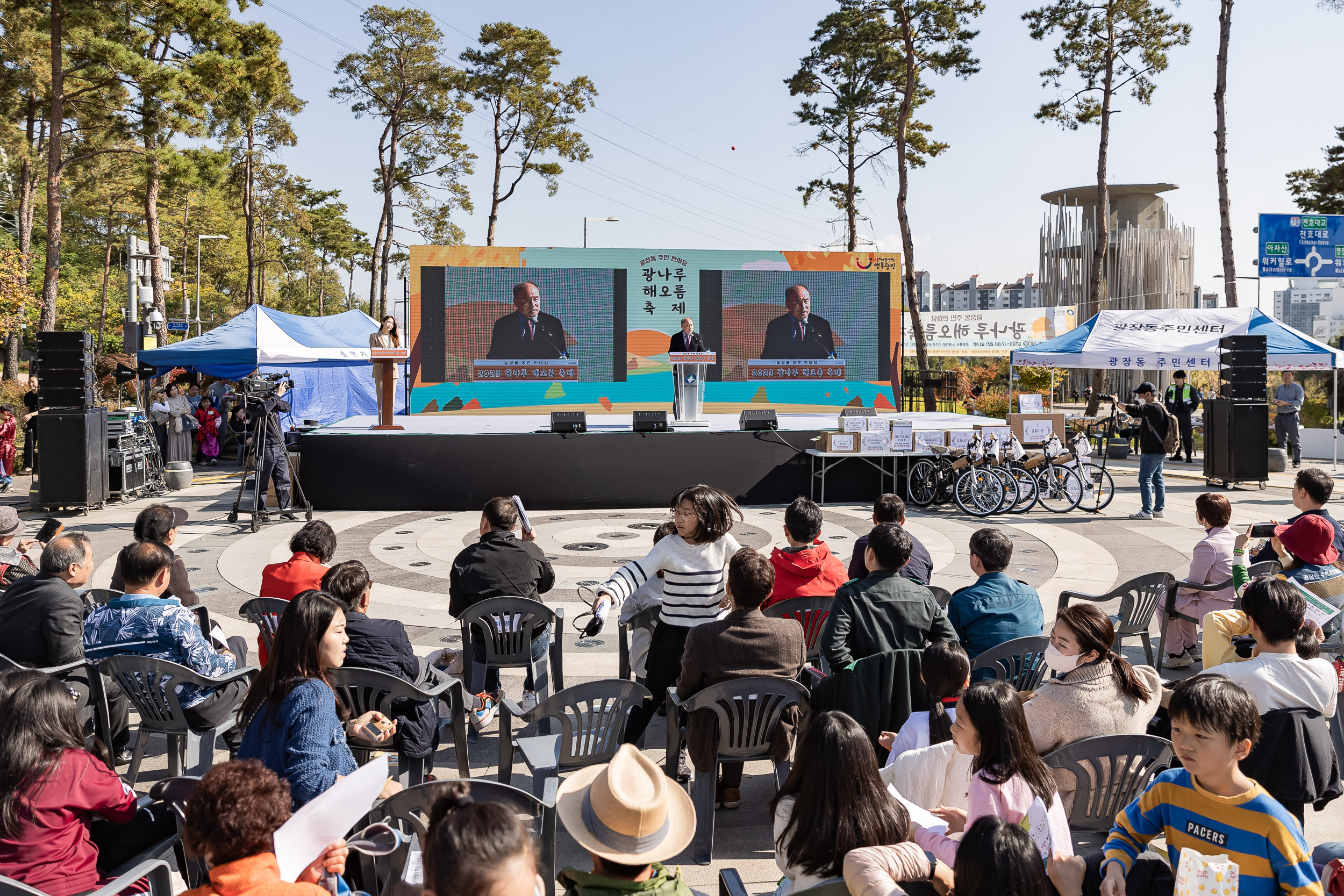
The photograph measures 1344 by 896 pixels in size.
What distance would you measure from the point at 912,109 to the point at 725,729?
26508mm

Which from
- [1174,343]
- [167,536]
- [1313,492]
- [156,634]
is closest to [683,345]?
[1174,343]

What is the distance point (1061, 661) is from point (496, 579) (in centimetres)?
285

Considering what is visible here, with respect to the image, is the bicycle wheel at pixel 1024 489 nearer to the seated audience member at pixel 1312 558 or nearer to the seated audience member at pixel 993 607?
the seated audience member at pixel 1312 558

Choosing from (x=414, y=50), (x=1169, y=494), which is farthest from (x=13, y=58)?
(x=1169, y=494)

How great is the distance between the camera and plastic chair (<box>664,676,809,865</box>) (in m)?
3.80

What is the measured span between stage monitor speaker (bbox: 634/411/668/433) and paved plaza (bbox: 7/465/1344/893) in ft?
3.71

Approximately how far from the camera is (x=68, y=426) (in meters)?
12.7

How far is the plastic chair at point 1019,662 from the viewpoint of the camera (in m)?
4.25

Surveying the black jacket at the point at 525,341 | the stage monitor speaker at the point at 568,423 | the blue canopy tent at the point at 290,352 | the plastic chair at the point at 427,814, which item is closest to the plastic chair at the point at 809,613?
the plastic chair at the point at 427,814

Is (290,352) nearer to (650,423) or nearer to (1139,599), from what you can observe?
(650,423)

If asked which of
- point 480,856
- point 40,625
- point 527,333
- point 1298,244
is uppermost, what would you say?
point 1298,244

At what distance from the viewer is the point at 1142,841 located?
8.37ft

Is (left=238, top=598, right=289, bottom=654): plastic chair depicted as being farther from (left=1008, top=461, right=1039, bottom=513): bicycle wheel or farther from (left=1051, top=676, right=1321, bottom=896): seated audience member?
(left=1008, top=461, right=1039, bottom=513): bicycle wheel

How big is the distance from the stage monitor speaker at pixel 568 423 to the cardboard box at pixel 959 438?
195 inches
